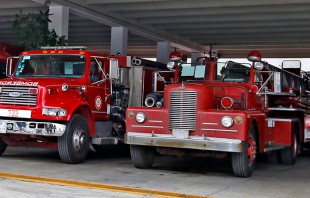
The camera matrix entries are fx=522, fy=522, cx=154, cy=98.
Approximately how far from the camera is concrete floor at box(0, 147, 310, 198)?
807cm

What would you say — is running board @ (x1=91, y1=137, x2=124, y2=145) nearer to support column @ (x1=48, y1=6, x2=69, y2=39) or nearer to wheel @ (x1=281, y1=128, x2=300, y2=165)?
wheel @ (x1=281, y1=128, x2=300, y2=165)

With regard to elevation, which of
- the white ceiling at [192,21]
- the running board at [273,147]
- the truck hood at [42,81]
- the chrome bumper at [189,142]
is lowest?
the running board at [273,147]

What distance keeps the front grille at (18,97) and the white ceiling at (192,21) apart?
6443 mm

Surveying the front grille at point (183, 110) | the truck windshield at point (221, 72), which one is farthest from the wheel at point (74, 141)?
the truck windshield at point (221, 72)

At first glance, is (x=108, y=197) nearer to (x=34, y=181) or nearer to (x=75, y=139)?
(x=34, y=181)

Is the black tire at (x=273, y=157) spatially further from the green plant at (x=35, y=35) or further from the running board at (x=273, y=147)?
the green plant at (x=35, y=35)

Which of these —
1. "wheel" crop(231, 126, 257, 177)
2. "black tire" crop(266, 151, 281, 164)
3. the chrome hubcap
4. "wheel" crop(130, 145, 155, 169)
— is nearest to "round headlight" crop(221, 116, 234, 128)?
"wheel" crop(231, 126, 257, 177)

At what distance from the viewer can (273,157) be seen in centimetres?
1303

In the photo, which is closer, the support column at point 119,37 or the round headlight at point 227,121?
the round headlight at point 227,121

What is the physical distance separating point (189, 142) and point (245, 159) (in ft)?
3.63

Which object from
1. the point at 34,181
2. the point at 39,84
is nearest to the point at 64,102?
the point at 39,84

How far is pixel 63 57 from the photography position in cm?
1189

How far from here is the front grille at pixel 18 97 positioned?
35.2 ft

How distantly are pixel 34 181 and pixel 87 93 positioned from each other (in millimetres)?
3304
